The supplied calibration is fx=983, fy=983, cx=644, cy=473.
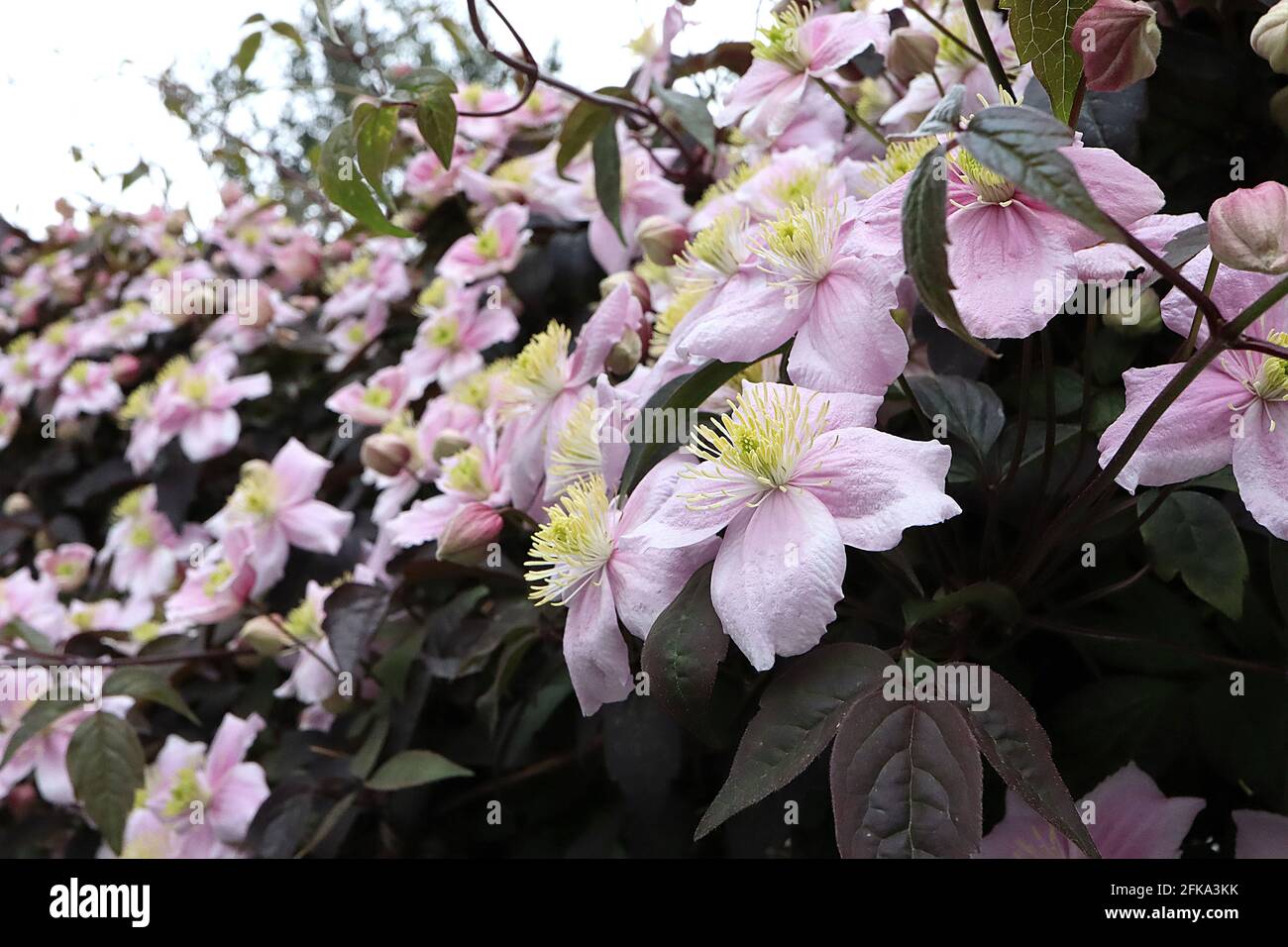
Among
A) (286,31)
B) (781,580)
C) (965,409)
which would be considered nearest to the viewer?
(781,580)

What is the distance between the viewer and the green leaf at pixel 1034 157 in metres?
0.31

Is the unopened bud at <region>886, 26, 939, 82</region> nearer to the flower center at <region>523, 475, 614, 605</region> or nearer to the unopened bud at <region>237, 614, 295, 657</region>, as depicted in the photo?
the flower center at <region>523, 475, 614, 605</region>

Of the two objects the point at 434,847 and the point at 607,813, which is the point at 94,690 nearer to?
the point at 434,847

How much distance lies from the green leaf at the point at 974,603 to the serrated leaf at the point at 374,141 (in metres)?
0.40

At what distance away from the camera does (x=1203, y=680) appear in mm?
558

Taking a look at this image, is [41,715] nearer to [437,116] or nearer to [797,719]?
[437,116]

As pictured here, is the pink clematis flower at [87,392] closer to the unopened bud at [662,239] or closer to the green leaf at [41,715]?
the green leaf at [41,715]

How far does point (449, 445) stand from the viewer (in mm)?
830

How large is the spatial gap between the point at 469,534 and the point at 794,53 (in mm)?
410

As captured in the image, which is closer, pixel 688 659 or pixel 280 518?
pixel 688 659

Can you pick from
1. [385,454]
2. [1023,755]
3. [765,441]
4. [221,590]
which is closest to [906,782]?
[1023,755]

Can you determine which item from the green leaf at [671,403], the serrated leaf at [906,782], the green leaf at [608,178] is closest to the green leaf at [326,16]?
the green leaf at [608,178]

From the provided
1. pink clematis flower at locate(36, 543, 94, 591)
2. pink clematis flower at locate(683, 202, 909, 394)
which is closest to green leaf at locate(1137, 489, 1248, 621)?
pink clematis flower at locate(683, 202, 909, 394)
